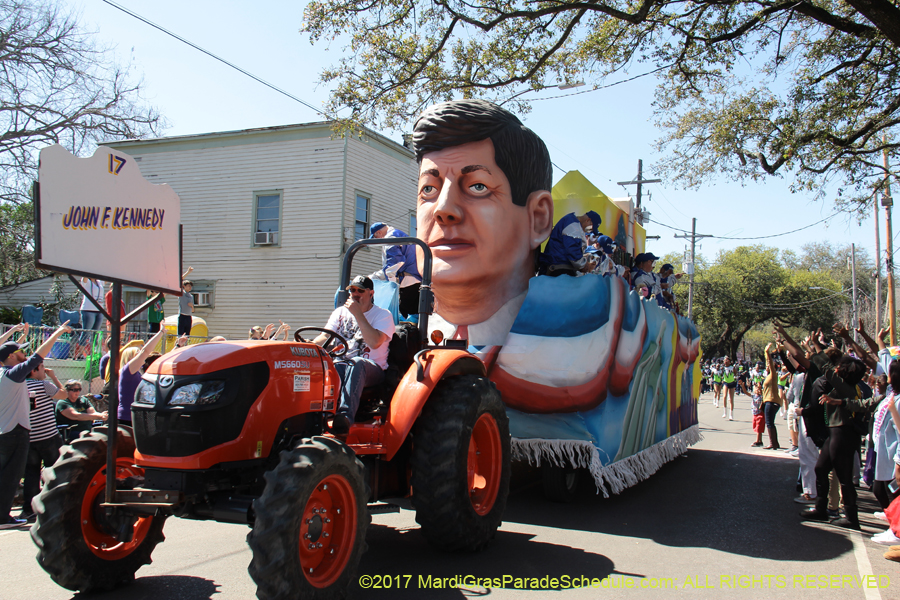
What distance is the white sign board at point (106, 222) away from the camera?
10.5ft

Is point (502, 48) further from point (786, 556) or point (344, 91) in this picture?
point (786, 556)

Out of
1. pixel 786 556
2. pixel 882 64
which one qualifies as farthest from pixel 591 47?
pixel 786 556

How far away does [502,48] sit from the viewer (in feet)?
35.7

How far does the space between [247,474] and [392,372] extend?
1423 millimetres

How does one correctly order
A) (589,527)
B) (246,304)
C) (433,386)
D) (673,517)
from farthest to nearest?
(246,304) → (673,517) → (589,527) → (433,386)

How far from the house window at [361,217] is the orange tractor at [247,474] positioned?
13710 millimetres

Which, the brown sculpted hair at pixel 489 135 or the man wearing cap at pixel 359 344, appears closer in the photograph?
the man wearing cap at pixel 359 344

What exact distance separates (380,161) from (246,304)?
17.2 feet

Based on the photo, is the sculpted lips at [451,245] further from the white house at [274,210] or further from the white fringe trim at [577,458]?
the white house at [274,210]

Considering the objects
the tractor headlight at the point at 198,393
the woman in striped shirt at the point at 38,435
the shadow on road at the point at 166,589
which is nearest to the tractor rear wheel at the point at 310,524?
the tractor headlight at the point at 198,393

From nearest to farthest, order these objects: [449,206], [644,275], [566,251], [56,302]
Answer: [449,206]
[566,251]
[644,275]
[56,302]

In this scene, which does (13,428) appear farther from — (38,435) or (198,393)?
(198,393)

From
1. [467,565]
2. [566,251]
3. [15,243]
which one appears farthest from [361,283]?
[15,243]

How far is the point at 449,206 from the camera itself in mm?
6574
